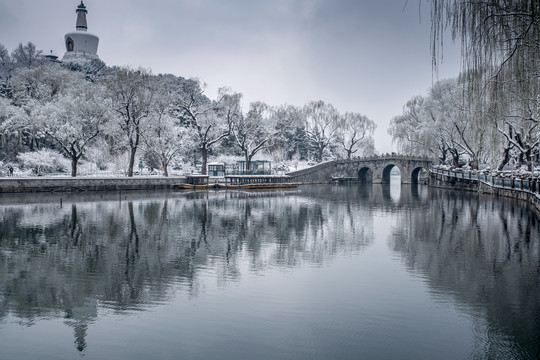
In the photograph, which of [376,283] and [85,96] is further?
[85,96]

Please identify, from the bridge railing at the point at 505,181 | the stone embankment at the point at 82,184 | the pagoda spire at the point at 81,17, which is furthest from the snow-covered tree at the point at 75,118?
the pagoda spire at the point at 81,17

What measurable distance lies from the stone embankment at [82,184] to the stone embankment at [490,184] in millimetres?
31680

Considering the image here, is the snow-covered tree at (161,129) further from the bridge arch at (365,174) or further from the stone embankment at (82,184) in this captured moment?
the bridge arch at (365,174)

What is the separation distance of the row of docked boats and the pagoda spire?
2471 inches

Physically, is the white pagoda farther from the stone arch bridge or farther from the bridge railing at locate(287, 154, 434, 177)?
the stone arch bridge

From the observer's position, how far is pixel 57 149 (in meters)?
56.0

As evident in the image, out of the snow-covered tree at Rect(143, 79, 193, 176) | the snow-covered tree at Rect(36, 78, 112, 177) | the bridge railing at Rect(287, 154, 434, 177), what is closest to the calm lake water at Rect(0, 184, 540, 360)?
the snow-covered tree at Rect(36, 78, 112, 177)

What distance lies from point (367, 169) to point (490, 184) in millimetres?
45773

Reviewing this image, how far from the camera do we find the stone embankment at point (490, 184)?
100ft

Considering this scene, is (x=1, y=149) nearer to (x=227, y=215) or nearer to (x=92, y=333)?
(x=227, y=215)

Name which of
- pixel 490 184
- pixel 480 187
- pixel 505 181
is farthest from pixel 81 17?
pixel 505 181

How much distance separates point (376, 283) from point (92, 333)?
7261 millimetres

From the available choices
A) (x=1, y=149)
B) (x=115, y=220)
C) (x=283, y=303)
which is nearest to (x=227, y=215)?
(x=115, y=220)

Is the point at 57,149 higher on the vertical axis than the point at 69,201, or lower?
higher
